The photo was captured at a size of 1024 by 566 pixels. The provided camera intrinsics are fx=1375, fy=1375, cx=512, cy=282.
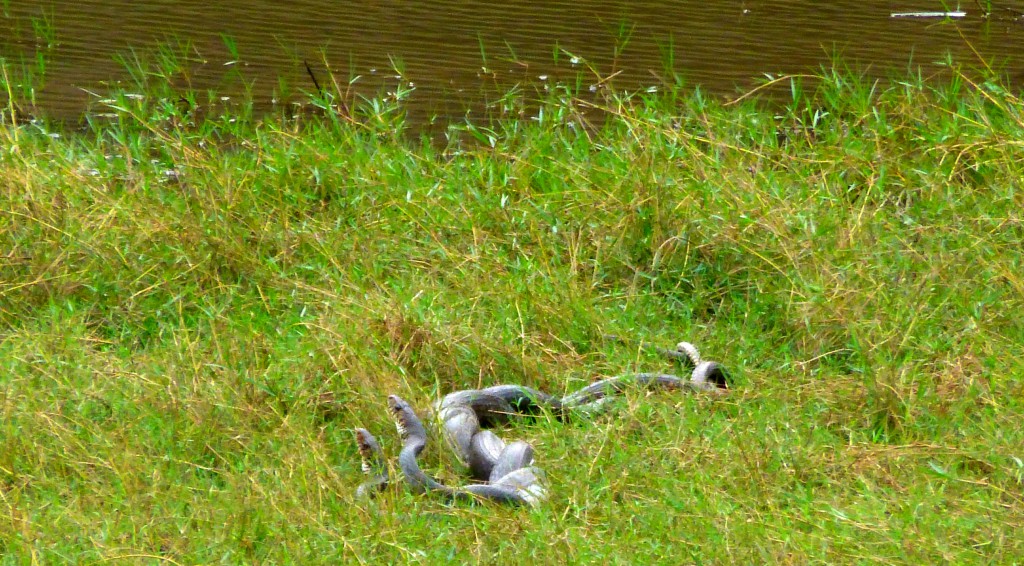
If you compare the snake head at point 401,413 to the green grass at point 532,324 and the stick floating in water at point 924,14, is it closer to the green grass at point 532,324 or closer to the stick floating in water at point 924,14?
the green grass at point 532,324

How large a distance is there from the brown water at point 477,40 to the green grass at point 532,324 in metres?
0.88

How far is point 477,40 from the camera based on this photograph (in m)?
7.39

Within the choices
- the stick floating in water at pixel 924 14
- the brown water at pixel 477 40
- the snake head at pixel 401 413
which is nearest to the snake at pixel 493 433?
the snake head at pixel 401 413

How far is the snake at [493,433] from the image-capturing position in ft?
11.5

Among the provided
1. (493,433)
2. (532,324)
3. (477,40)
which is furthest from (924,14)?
(493,433)

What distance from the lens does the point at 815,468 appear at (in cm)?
349

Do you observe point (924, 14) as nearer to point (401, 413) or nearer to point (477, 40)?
point (477, 40)

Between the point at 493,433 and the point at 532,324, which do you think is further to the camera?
the point at 532,324

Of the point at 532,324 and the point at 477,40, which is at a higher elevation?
the point at 477,40

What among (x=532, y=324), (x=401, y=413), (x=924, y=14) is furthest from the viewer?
(x=924, y=14)

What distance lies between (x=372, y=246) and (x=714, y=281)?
1.19 metres

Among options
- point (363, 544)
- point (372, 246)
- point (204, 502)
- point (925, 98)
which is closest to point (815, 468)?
point (363, 544)

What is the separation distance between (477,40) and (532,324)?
11.2 ft

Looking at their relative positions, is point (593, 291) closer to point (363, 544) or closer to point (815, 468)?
point (815, 468)
